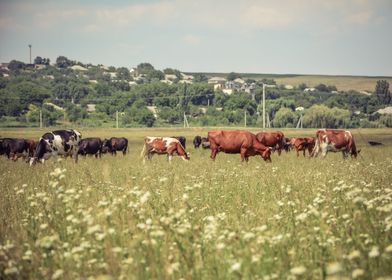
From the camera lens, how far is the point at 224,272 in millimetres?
4723

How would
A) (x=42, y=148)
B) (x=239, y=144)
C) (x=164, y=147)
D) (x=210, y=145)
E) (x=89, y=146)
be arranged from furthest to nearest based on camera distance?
1. (x=89, y=146)
2. (x=164, y=147)
3. (x=210, y=145)
4. (x=239, y=144)
5. (x=42, y=148)

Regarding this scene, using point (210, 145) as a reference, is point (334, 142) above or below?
above

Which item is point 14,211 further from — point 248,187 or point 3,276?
point 248,187

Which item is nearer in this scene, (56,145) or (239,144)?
(56,145)

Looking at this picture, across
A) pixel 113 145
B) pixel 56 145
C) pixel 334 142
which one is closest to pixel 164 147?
pixel 56 145

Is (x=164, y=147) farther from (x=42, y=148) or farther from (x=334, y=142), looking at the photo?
(x=334, y=142)

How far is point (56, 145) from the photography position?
2486cm

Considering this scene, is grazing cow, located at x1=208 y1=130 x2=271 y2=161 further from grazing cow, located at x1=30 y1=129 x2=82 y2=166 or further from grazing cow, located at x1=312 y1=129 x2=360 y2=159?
grazing cow, located at x1=30 y1=129 x2=82 y2=166

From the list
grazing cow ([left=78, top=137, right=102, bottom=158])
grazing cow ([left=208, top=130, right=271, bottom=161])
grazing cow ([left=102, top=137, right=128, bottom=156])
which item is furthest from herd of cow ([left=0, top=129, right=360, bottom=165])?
grazing cow ([left=102, top=137, right=128, bottom=156])

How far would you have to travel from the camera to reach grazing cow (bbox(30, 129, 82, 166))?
2370 cm

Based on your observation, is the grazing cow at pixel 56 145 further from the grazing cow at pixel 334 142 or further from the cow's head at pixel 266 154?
the grazing cow at pixel 334 142

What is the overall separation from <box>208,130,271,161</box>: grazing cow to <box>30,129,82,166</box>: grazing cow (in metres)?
7.31

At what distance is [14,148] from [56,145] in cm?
1035

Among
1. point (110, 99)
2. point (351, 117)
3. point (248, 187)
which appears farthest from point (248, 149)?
point (110, 99)
